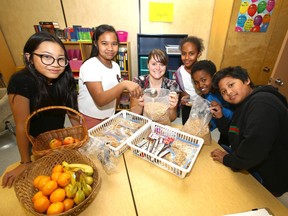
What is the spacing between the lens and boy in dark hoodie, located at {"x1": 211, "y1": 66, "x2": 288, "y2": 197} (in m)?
0.77

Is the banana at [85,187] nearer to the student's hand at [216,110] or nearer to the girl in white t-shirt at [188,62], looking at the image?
the student's hand at [216,110]

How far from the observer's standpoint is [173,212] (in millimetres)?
703

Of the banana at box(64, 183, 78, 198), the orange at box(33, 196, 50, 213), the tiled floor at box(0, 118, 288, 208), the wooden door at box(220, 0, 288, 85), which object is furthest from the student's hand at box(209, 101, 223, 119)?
the wooden door at box(220, 0, 288, 85)

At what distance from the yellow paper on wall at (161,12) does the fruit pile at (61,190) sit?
9.14ft

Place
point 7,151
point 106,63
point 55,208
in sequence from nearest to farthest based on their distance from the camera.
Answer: point 55,208
point 106,63
point 7,151

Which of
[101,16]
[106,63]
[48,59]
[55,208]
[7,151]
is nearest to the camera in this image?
[55,208]

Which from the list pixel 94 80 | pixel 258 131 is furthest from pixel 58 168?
pixel 258 131

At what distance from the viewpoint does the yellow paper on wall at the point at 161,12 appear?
2.66 meters

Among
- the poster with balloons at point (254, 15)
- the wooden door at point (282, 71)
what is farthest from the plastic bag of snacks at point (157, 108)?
the poster with balloons at point (254, 15)

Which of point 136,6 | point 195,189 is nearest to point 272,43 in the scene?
point 136,6

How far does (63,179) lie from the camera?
681 millimetres

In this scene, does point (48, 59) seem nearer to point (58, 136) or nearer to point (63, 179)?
point (58, 136)

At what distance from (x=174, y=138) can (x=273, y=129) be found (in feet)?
1.79

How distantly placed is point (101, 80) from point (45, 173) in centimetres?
76
